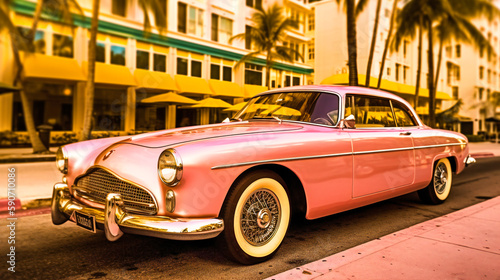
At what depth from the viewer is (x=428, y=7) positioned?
75.8 ft

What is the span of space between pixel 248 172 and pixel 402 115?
2.91 metres

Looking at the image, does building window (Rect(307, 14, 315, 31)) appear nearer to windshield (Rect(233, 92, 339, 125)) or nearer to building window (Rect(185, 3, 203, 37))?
building window (Rect(185, 3, 203, 37))

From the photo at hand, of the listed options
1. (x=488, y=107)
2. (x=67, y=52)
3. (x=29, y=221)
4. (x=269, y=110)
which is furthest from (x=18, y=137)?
(x=488, y=107)

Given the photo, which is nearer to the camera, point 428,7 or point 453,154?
point 453,154

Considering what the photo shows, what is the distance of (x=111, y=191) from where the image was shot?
2965 millimetres

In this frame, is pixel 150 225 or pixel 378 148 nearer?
pixel 150 225

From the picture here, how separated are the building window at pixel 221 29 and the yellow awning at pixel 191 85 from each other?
3.77 meters

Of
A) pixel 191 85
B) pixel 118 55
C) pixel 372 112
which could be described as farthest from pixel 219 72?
pixel 372 112

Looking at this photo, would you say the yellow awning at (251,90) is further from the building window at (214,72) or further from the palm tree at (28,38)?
the palm tree at (28,38)

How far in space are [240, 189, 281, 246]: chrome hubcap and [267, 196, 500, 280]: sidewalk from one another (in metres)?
0.40

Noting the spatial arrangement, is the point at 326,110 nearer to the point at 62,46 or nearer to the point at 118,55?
the point at 62,46

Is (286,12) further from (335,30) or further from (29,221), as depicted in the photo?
(29,221)

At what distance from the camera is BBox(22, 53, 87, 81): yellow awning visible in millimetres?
16125

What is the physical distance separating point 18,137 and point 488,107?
5492 cm
